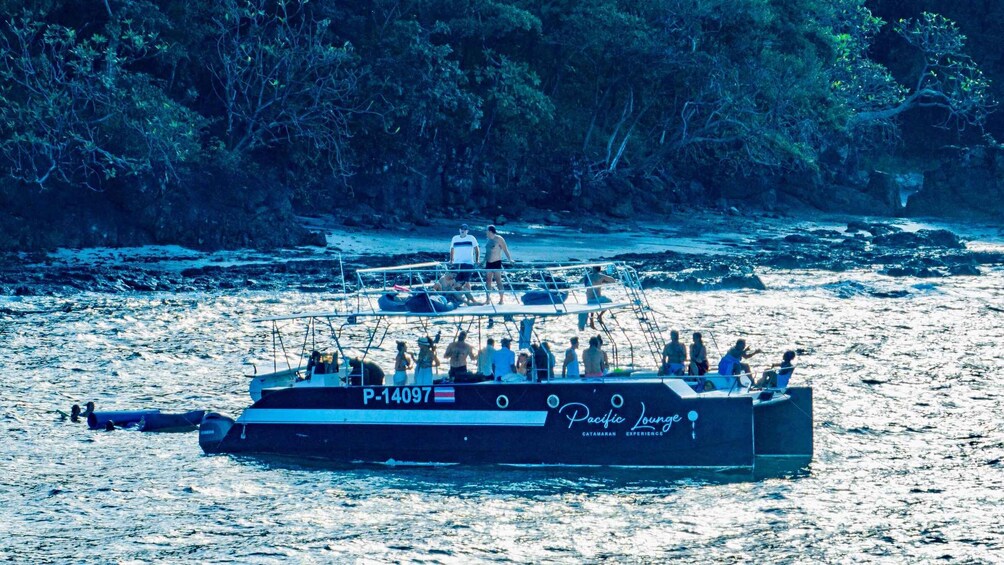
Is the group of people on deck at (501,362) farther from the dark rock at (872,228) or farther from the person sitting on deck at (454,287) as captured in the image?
the dark rock at (872,228)

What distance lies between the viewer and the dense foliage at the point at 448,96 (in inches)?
1419

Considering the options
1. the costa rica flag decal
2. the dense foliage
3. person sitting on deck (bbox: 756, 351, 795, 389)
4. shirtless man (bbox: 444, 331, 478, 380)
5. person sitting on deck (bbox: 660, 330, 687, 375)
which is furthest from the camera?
the dense foliage

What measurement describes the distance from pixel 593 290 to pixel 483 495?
9.70ft

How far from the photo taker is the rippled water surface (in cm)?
1350

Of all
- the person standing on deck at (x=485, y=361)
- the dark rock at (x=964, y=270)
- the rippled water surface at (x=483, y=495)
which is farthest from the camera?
the dark rock at (x=964, y=270)

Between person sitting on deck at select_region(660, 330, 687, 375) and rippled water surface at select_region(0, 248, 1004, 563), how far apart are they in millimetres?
1495

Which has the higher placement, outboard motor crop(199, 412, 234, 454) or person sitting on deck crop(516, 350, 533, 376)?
person sitting on deck crop(516, 350, 533, 376)

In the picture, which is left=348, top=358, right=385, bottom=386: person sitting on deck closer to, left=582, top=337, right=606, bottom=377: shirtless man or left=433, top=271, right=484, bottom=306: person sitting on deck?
left=433, top=271, right=484, bottom=306: person sitting on deck

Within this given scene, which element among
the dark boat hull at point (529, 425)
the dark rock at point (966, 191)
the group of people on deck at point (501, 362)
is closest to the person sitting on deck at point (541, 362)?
the group of people on deck at point (501, 362)

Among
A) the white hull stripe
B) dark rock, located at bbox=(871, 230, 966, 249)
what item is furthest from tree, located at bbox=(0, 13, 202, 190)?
dark rock, located at bbox=(871, 230, 966, 249)

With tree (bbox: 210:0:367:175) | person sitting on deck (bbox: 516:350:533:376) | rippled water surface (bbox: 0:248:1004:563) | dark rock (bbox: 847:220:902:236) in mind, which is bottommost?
rippled water surface (bbox: 0:248:1004:563)

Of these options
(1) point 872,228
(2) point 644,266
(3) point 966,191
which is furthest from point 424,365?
(3) point 966,191

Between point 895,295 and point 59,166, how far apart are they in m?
23.0

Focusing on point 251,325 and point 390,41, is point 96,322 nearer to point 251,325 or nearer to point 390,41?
point 251,325
